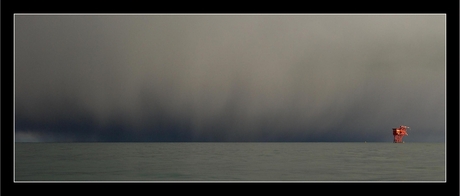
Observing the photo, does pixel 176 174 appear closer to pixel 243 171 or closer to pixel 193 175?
pixel 193 175

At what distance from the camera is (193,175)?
3120cm

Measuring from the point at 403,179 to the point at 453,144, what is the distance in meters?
4.99

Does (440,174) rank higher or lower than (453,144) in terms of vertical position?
lower

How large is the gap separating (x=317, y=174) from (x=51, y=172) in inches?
692

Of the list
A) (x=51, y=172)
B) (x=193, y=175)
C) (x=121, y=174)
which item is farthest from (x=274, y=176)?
(x=51, y=172)

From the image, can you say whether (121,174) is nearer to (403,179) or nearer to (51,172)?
(51,172)
